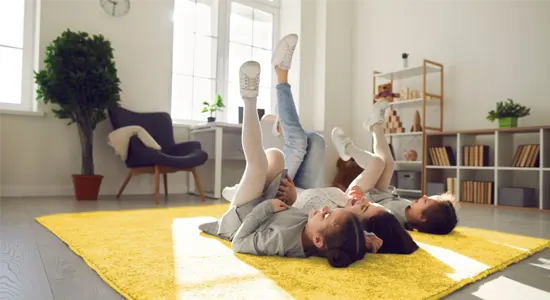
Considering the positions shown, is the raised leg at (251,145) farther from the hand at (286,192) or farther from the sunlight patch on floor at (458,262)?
the sunlight patch on floor at (458,262)

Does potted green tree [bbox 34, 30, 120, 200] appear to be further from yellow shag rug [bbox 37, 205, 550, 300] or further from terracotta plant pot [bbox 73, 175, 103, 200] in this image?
yellow shag rug [bbox 37, 205, 550, 300]

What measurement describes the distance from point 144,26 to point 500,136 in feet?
12.8

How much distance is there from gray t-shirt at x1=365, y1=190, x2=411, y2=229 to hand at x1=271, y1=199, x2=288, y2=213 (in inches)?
30.5

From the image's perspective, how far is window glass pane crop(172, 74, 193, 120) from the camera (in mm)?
5012

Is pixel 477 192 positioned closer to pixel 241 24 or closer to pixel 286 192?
pixel 286 192

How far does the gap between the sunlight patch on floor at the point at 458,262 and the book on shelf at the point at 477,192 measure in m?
2.57

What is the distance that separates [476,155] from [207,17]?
3624mm

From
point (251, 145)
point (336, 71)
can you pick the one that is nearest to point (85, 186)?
point (251, 145)

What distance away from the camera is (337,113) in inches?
229

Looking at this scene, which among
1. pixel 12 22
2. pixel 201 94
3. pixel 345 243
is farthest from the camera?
pixel 201 94

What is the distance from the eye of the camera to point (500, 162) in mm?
4020

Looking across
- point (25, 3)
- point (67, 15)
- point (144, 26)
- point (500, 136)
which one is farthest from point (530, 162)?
point (25, 3)

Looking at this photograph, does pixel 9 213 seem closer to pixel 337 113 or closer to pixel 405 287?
pixel 405 287

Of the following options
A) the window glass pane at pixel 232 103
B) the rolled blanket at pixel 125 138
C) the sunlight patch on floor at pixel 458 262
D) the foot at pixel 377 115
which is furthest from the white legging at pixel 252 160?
the window glass pane at pixel 232 103
